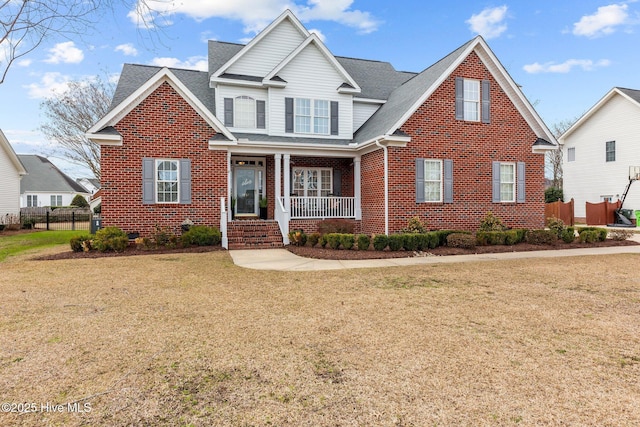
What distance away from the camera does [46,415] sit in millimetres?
2723

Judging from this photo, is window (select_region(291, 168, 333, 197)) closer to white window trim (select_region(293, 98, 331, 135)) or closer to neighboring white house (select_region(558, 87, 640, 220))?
white window trim (select_region(293, 98, 331, 135))

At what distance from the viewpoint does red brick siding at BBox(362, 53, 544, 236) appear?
44.9ft

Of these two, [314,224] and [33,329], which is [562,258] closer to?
[314,224]

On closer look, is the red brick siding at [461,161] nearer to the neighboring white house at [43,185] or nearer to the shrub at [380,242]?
the shrub at [380,242]

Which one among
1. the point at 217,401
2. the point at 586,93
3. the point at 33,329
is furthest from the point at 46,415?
the point at 586,93

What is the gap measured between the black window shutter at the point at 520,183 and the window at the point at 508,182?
0.49 ft

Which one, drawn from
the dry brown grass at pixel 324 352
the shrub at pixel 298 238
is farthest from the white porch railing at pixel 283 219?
the dry brown grass at pixel 324 352

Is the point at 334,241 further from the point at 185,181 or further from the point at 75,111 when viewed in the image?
the point at 75,111

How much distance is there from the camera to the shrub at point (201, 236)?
12.3 metres

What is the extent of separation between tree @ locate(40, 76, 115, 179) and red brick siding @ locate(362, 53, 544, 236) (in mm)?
20436

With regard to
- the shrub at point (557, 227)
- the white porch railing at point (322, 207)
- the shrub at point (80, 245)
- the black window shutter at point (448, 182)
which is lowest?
the shrub at point (80, 245)

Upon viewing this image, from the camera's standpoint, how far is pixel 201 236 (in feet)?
40.9

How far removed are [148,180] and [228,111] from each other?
14.5 ft

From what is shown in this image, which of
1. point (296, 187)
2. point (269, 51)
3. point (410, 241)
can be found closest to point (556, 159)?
point (296, 187)
